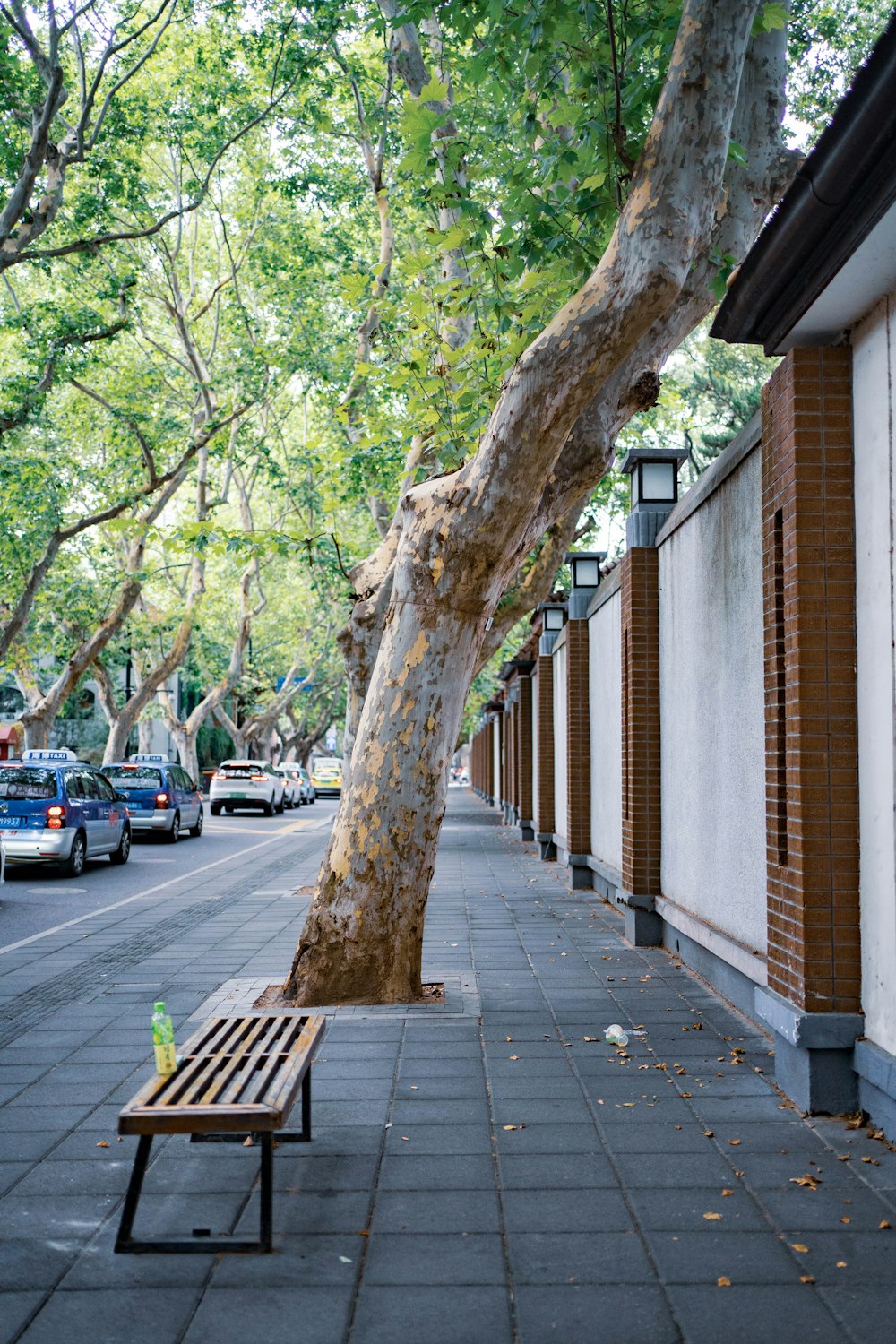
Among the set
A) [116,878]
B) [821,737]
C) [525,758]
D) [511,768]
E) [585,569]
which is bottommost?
[116,878]

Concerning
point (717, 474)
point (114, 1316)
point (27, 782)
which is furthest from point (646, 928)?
point (27, 782)

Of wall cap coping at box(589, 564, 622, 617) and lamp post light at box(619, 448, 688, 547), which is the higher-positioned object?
lamp post light at box(619, 448, 688, 547)

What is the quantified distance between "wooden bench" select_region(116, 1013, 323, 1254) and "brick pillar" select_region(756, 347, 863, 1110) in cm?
212

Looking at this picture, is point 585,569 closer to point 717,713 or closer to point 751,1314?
point 717,713

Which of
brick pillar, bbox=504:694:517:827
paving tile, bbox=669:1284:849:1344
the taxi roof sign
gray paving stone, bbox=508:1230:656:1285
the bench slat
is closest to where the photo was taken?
paving tile, bbox=669:1284:849:1344

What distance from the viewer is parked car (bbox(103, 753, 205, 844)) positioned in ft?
76.3

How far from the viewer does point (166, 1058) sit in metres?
4.10

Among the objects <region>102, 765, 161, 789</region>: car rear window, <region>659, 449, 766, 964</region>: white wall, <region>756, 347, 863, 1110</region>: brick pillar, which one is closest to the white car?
<region>102, 765, 161, 789</region>: car rear window

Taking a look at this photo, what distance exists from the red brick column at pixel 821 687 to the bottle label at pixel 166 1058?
8.59 feet

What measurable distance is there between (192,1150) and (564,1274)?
5.99 ft

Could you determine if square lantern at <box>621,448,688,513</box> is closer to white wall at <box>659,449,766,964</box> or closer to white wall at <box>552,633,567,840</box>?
white wall at <box>659,449,766,964</box>

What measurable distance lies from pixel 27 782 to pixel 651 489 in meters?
10.4

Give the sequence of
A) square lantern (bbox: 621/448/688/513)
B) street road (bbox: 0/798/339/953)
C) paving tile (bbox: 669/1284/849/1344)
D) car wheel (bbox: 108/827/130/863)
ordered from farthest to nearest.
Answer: car wheel (bbox: 108/827/130/863) → street road (bbox: 0/798/339/953) → square lantern (bbox: 621/448/688/513) → paving tile (bbox: 669/1284/849/1344)

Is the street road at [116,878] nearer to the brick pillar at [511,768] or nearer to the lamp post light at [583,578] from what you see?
the brick pillar at [511,768]
